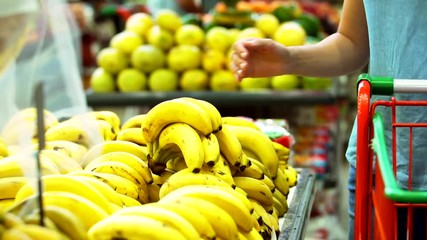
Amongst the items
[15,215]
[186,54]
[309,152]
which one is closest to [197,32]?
[186,54]

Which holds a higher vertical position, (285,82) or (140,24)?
(140,24)

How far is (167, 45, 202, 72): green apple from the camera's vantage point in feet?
13.6

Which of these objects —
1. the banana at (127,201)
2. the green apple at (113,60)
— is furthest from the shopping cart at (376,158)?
the green apple at (113,60)

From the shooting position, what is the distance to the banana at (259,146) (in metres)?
1.91

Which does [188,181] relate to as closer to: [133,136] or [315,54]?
[133,136]

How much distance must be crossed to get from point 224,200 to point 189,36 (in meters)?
2.87

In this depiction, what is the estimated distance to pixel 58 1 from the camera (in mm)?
2137

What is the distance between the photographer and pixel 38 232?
1073 mm

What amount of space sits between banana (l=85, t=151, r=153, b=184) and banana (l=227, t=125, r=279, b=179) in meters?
0.32

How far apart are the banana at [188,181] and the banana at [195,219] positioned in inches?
9.8

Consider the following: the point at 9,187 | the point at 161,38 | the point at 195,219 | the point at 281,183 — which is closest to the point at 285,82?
the point at 161,38

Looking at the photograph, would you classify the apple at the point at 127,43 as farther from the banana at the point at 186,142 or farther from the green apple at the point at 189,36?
the banana at the point at 186,142

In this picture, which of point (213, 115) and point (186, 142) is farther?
point (213, 115)

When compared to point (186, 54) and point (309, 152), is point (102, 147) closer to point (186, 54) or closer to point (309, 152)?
point (186, 54)
